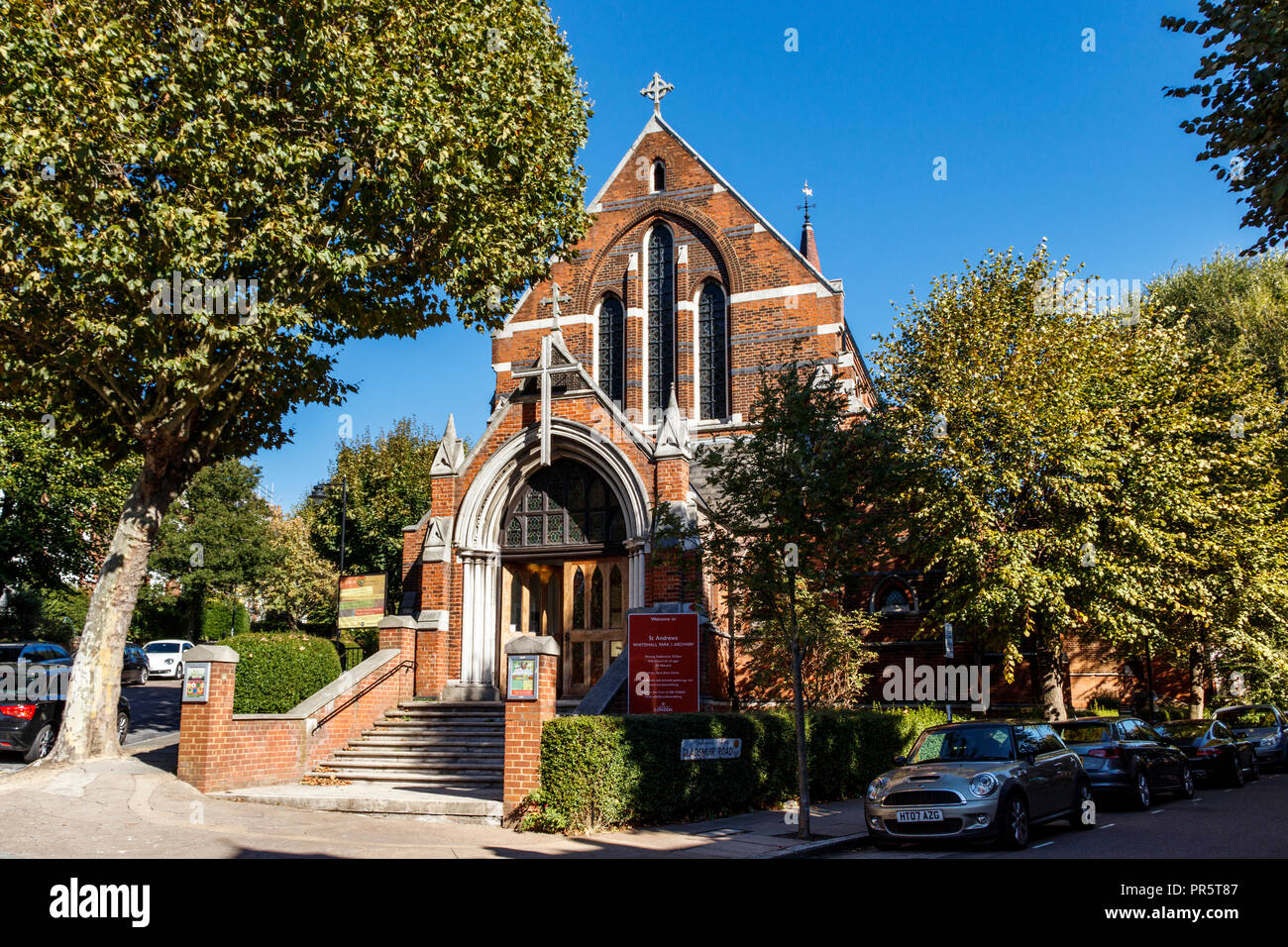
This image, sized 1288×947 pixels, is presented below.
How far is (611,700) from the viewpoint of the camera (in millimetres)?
14984

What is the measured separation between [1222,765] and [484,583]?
1492 cm

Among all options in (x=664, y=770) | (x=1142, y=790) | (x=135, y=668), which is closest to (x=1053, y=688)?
(x=1142, y=790)

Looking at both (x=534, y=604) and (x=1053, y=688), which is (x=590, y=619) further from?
(x=1053, y=688)

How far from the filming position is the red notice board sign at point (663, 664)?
15.3 meters

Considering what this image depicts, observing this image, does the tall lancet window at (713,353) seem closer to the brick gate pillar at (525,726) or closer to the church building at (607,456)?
the church building at (607,456)

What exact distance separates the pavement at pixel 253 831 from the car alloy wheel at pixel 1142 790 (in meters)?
4.59

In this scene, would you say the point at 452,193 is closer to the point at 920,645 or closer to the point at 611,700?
the point at 611,700

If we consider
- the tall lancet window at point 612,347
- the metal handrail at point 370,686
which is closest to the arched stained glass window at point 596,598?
the metal handrail at point 370,686

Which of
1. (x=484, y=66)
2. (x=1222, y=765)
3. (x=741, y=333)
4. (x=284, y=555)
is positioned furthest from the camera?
(x=284, y=555)

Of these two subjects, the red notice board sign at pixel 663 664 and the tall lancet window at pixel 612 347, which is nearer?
the red notice board sign at pixel 663 664

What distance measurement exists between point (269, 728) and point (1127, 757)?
1314cm

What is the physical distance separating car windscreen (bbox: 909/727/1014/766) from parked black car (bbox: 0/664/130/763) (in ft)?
40.4
